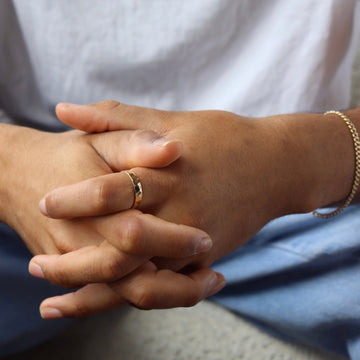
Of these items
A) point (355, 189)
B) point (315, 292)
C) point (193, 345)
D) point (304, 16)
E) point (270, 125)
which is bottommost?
point (193, 345)

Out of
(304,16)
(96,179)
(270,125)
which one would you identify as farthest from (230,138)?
(304,16)

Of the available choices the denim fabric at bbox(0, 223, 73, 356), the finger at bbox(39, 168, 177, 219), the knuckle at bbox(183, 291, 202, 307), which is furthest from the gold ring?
the denim fabric at bbox(0, 223, 73, 356)

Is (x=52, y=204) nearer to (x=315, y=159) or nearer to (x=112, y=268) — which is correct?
(x=112, y=268)

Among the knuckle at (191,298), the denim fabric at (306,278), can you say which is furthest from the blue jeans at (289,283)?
the knuckle at (191,298)

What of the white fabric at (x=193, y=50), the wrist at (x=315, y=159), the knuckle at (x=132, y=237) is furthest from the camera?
the white fabric at (x=193, y=50)

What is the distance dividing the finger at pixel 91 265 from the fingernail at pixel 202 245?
0.17ft

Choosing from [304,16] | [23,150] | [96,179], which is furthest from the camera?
[304,16]

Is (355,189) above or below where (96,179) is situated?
below

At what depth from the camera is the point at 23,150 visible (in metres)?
0.56

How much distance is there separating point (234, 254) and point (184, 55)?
33 centimetres

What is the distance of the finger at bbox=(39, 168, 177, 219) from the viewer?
1.46 ft

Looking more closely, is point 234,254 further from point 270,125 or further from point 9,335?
point 9,335

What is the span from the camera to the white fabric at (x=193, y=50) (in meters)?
0.69

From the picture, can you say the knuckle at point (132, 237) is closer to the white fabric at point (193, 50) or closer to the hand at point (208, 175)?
the hand at point (208, 175)
